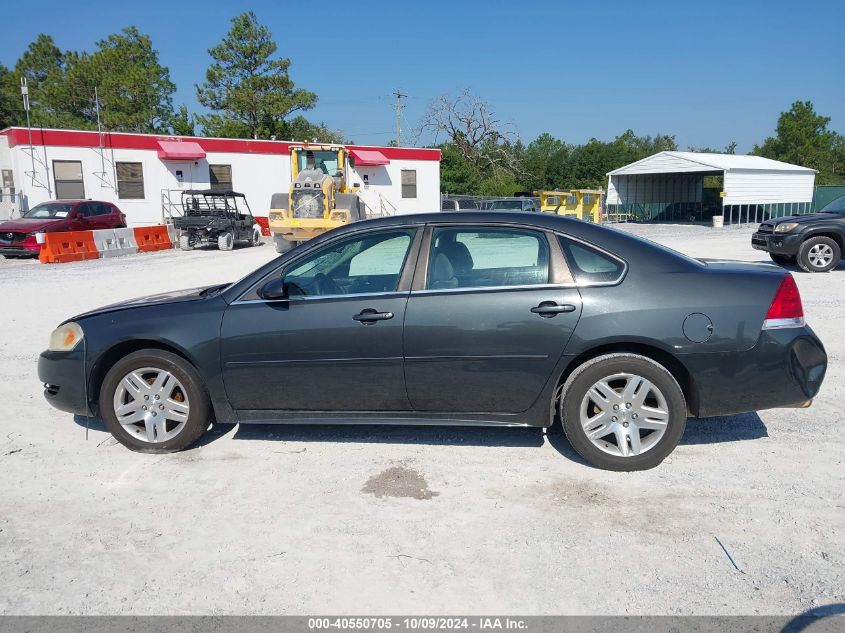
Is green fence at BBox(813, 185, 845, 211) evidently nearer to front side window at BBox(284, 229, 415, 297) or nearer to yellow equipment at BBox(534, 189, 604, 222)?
yellow equipment at BBox(534, 189, 604, 222)

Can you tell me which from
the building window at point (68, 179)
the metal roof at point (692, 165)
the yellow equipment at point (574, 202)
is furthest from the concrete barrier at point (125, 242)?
the metal roof at point (692, 165)

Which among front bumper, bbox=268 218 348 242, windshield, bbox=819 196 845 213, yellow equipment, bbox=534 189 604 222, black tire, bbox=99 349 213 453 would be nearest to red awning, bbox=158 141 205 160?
front bumper, bbox=268 218 348 242

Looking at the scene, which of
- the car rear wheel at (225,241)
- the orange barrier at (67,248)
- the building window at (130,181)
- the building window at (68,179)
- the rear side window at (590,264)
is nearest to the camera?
the rear side window at (590,264)

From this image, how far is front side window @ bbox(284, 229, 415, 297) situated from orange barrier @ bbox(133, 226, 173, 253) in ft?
63.9

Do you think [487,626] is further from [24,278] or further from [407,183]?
[407,183]

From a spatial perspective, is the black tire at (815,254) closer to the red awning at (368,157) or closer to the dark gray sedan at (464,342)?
the dark gray sedan at (464,342)

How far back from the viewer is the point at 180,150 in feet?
95.0

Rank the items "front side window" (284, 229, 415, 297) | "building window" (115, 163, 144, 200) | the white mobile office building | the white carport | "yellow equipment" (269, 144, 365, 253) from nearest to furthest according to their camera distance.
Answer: "front side window" (284, 229, 415, 297) → "yellow equipment" (269, 144, 365, 253) → the white mobile office building → "building window" (115, 163, 144, 200) → the white carport

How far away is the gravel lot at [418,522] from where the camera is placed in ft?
10.1

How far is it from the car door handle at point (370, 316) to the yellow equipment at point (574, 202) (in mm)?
27368

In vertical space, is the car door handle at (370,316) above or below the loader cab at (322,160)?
below

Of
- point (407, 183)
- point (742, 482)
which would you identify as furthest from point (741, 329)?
point (407, 183)

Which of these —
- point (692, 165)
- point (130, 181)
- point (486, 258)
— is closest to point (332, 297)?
point (486, 258)

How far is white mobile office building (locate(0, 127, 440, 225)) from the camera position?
87.8 feet
